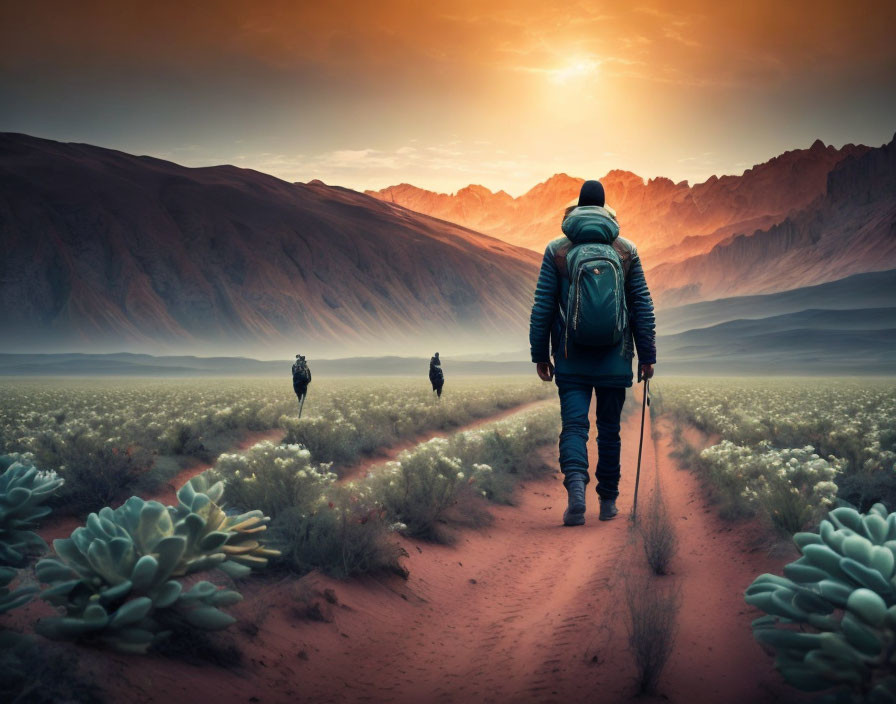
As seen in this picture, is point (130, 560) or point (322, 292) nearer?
point (130, 560)

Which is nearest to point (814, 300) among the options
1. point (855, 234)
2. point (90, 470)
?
point (855, 234)

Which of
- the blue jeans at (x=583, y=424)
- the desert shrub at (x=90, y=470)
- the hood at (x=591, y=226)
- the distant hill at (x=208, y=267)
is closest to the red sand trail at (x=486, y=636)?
the blue jeans at (x=583, y=424)

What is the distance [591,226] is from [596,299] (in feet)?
2.37

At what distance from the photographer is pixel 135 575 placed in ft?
10.0

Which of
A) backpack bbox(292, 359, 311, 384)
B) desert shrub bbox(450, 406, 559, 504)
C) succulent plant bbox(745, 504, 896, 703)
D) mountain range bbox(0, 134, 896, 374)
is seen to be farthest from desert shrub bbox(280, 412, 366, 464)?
mountain range bbox(0, 134, 896, 374)

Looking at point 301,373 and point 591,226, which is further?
point 301,373

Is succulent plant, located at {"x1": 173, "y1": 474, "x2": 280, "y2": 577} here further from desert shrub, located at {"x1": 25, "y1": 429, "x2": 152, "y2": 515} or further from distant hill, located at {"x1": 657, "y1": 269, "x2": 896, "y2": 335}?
distant hill, located at {"x1": 657, "y1": 269, "x2": 896, "y2": 335}

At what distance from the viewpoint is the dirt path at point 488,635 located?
3314 mm

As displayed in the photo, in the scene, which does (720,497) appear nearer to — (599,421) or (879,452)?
(879,452)

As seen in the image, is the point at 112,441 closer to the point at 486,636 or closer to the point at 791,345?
the point at 486,636

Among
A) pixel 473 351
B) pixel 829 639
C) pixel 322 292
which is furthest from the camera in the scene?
pixel 473 351

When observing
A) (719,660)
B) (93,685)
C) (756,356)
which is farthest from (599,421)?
(756,356)

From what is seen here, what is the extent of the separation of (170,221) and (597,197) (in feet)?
322

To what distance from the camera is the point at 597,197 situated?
640 cm
